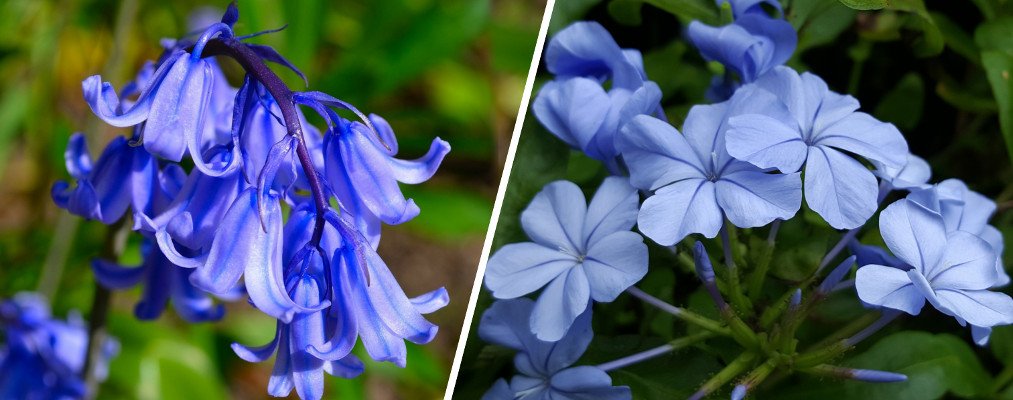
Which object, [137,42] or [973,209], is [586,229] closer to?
[973,209]

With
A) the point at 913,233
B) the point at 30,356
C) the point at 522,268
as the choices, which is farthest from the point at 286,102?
the point at 30,356

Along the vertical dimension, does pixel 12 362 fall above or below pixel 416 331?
below

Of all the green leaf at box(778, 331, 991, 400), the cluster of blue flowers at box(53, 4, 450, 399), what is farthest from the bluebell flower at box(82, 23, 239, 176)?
the green leaf at box(778, 331, 991, 400)

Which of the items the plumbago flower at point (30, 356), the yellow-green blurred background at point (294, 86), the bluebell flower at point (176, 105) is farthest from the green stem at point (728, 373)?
the plumbago flower at point (30, 356)

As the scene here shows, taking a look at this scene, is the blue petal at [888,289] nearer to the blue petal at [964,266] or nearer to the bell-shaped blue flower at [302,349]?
the blue petal at [964,266]

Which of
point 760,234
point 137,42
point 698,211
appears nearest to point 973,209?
point 760,234

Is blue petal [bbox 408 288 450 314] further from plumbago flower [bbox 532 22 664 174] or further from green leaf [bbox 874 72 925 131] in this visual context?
green leaf [bbox 874 72 925 131]
